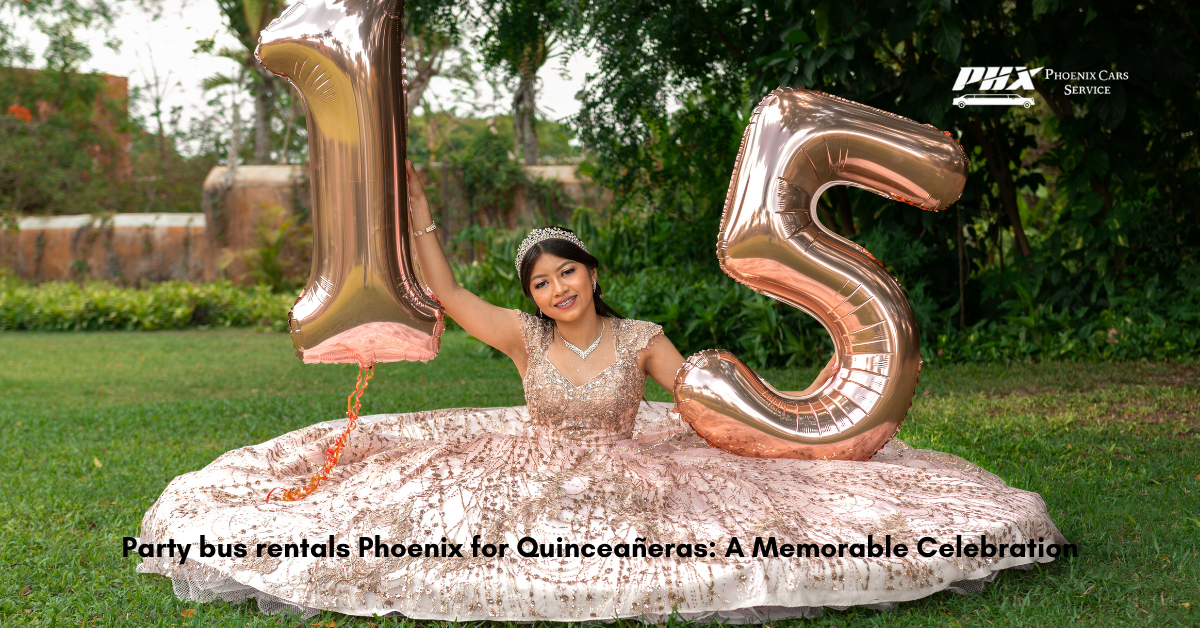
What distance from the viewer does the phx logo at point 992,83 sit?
5.43 metres

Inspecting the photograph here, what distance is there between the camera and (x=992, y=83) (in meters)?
5.63

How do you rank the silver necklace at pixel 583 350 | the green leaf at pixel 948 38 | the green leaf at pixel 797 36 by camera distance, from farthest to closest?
the green leaf at pixel 797 36, the green leaf at pixel 948 38, the silver necklace at pixel 583 350

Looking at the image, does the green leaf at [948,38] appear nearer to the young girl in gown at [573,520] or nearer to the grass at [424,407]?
the grass at [424,407]

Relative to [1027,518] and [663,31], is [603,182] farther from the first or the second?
[1027,518]

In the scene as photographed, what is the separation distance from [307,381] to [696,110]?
3.71m

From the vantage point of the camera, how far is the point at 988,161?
6.43 meters

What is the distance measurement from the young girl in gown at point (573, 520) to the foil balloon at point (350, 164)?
8.6 inches

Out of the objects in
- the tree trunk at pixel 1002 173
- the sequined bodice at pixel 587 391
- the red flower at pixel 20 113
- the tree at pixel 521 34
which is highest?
the red flower at pixel 20 113

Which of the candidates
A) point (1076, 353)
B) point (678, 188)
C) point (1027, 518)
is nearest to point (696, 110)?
point (678, 188)

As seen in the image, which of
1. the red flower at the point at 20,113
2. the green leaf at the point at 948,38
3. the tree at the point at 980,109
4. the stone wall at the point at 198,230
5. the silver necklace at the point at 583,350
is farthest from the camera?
the red flower at the point at 20,113

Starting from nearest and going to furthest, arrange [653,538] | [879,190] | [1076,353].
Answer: [653,538] → [879,190] → [1076,353]

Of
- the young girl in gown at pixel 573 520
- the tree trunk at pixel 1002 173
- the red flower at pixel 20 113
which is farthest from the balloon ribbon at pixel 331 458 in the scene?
the red flower at pixel 20 113

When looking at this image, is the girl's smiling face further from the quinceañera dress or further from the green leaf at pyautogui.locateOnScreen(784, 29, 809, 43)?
the green leaf at pyautogui.locateOnScreen(784, 29, 809, 43)

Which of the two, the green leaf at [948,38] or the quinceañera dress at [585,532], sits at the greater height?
the green leaf at [948,38]
